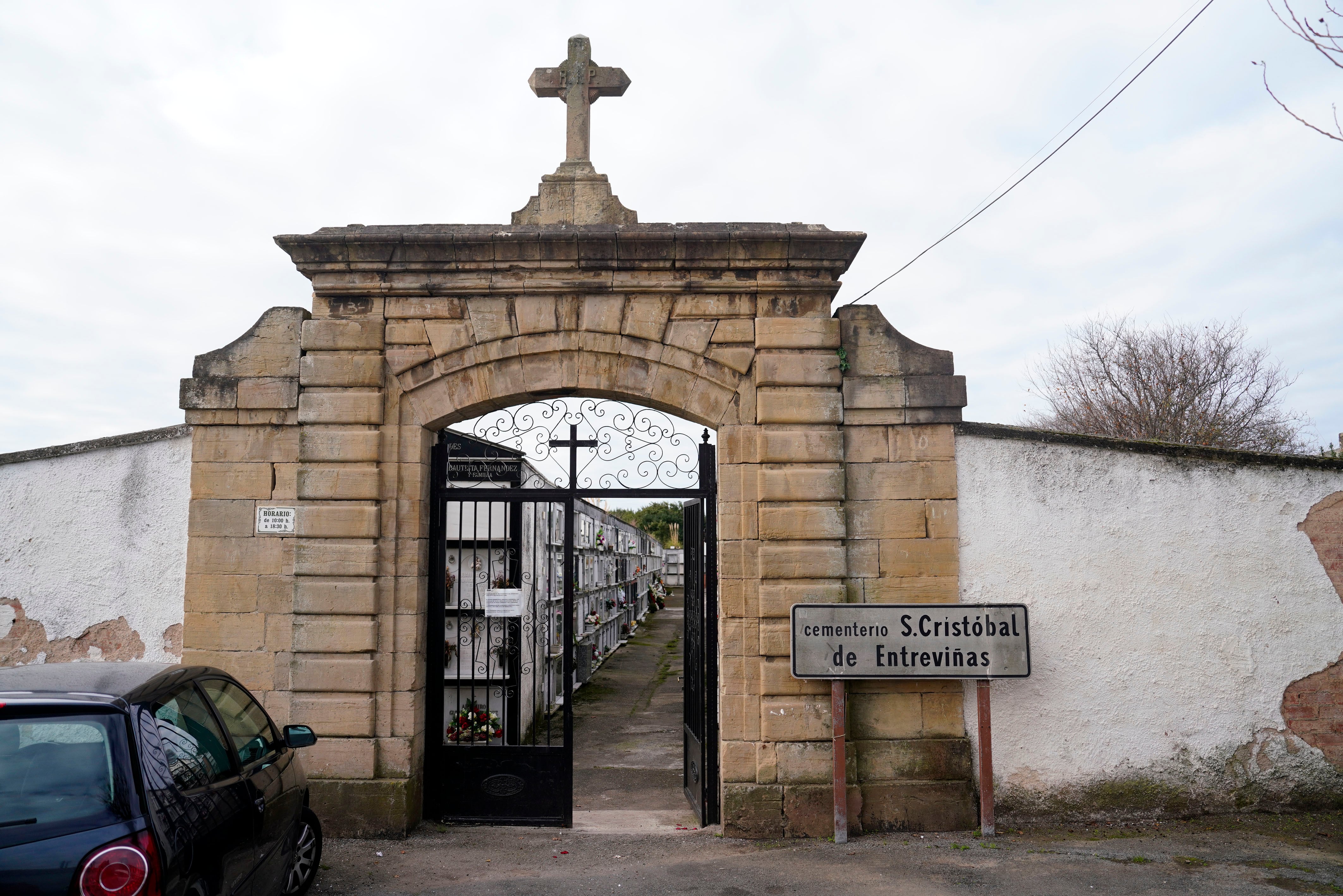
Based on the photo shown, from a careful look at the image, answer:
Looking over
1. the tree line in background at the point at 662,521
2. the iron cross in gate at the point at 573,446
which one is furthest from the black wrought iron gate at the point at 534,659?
the tree line in background at the point at 662,521

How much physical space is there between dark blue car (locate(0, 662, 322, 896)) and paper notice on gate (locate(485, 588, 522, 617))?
244 centimetres

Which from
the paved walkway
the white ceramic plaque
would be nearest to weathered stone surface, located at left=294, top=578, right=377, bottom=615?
the white ceramic plaque

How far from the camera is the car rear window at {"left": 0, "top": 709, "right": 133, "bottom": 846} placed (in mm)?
2957

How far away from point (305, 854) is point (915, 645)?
161 inches

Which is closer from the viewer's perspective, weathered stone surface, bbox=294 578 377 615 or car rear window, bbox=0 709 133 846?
car rear window, bbox=0 709 133 846

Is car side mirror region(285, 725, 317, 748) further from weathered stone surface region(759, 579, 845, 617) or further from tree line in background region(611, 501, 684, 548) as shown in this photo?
tree line in background region(611, 501, 684, 548)

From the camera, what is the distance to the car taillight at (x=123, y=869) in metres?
2.88

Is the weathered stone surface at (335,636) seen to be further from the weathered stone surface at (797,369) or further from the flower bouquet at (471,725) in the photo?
the weathered stone surface at (797,369)

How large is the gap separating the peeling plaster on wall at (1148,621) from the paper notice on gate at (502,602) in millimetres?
3306

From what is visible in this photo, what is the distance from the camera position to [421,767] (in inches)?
257

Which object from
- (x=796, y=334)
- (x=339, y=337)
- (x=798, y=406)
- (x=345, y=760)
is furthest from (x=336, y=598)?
(x=796, y=334)

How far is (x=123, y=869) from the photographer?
9.64 feet

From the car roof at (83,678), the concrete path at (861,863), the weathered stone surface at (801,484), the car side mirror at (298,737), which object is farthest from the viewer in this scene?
the weathered stone surface at (801,484)

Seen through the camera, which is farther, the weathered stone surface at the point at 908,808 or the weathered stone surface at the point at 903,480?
the weathered stone surface at the point at 903,480
